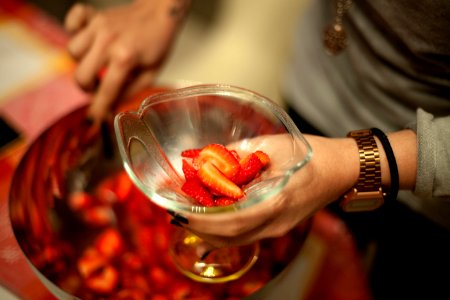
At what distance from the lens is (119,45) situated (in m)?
0.75

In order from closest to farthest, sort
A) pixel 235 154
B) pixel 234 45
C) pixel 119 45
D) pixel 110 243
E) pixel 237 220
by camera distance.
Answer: pixel 237 220 → pixel 235 154 → pixel 110 243 → pixel 119 45 → pixel 234 45

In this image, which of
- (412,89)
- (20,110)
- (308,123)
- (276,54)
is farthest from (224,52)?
(412,89)

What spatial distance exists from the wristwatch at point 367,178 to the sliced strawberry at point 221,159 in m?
0.17

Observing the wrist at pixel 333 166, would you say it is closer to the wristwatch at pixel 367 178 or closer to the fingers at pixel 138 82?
the wristwatch at pixel 367 178

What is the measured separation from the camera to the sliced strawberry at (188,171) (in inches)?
20.3

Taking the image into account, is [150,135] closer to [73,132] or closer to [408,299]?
[73,132]

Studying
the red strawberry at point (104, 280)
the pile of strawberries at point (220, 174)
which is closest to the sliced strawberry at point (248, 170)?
the pile of strawberries at point (220, 174)

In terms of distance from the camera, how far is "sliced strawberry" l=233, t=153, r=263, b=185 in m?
0.50

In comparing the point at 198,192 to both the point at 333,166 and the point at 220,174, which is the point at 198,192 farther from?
the point at 333,166

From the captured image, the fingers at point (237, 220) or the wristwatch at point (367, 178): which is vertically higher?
the fingers at point (237, 220)

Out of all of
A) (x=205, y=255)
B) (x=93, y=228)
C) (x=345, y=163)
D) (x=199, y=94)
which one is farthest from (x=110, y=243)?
(x=345, y=163)

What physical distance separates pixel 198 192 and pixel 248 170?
66 mm

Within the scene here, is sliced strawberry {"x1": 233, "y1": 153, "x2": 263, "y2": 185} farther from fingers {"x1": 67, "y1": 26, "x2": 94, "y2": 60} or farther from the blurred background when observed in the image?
the blurred background

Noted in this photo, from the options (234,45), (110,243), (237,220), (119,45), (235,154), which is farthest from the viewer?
(234,45)
